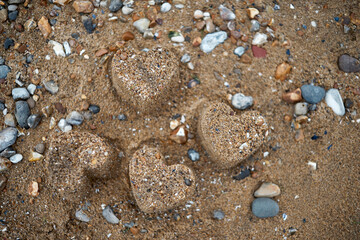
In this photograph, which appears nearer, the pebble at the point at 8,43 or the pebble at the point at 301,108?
the pebble at the point at 301,108

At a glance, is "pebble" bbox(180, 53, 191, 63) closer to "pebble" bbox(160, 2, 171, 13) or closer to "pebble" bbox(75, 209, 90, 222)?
"pebble" bbox(160, 2, 171, 13)

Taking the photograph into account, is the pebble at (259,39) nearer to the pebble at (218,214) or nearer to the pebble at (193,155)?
the pebble at (193,155)

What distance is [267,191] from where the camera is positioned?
259 cm

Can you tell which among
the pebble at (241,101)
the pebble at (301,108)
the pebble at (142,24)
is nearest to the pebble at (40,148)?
the pebble at (142,24)

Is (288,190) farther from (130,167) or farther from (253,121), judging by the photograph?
(130,167)

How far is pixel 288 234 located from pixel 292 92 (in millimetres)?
1247

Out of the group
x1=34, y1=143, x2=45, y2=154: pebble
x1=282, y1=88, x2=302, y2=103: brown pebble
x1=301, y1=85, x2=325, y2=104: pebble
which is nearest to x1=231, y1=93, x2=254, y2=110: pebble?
x1=282, y1=88, x2=302, y2=103: brown pebble

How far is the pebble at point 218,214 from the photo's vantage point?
8.43 ft

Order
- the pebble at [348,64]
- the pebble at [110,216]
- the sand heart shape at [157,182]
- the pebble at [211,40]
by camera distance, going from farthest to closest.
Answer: the pebble at [348,64]
the pebble at [211,40]
the pebble at [110,216]
the sand heart shape at [157,182]

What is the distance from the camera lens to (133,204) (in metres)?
2.59

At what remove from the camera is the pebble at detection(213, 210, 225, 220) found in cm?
257

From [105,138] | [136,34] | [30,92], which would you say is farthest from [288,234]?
[30,92]

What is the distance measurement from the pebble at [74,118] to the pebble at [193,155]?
3.23 feet

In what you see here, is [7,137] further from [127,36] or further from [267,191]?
[267,191]
